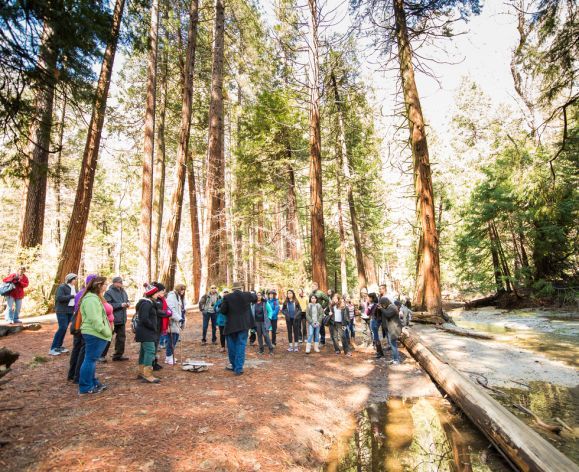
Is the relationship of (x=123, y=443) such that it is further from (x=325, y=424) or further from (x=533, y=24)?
(x=533, y=24)

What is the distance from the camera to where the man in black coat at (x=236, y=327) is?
657cm

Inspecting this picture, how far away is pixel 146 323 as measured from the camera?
5.64 metres

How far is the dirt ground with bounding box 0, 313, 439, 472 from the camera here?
327 centimetres

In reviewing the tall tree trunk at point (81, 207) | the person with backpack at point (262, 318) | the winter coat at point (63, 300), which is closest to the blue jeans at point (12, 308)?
the tall tree trunk at point (81, 207)

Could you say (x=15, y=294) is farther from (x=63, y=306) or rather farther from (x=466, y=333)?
(x=466, y=333)

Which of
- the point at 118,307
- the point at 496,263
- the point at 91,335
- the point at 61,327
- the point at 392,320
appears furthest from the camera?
the point at 496,263

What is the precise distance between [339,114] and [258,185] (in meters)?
7.38

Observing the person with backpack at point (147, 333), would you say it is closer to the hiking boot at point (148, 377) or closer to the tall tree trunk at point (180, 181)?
the hiking boot at point (148, 377)

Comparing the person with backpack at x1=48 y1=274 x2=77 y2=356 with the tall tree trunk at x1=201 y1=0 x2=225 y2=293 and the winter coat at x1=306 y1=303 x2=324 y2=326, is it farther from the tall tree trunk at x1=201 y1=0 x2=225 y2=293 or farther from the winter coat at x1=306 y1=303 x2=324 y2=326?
the tall tree trunk at x1=201 y1=0 x2=225 y2=293

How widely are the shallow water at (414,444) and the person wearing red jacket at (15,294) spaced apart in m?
10.2

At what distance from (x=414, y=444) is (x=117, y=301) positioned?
6.13 m

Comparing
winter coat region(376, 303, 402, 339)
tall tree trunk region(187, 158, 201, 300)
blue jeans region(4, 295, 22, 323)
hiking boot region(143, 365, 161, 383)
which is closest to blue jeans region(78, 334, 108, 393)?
hiking boot region(143, 365, 161, 383)

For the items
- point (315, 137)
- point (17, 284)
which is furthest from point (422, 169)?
point (17, 284)

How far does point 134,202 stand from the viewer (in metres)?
30.7
